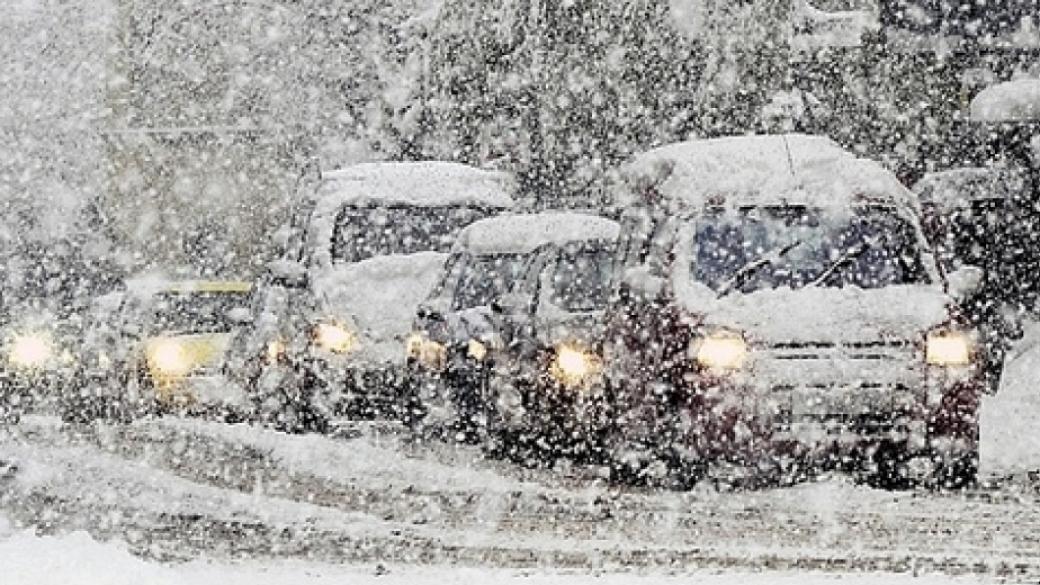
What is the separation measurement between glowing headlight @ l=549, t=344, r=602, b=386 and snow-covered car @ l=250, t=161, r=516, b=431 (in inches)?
124

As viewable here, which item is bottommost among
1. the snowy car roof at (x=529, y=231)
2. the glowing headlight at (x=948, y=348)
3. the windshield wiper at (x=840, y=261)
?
the snowy car roof at (x=529, y=231)

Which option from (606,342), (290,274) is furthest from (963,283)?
(290,274)

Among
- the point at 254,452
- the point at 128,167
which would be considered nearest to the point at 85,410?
the point at 254,452

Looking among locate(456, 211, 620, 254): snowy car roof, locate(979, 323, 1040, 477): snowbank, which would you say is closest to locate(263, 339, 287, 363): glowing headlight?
locate(456, 211, 620, 254): snowy car roof

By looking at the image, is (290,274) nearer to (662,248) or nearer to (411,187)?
(411,187)

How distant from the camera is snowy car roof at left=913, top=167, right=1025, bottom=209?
21.2m

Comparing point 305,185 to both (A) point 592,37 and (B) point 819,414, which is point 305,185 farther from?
(B) point 819,414

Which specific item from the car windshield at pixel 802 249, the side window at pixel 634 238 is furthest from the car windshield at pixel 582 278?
the car windshield at pixel 802 249

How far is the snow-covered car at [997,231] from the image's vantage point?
21156mm

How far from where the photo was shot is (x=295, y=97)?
1609 inches

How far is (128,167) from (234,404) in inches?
1009

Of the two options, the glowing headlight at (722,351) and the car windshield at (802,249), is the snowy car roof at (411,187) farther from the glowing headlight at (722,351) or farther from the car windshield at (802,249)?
the glowing headlight at (722,351)

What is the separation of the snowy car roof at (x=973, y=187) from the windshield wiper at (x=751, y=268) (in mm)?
8690

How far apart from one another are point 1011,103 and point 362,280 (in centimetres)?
646
